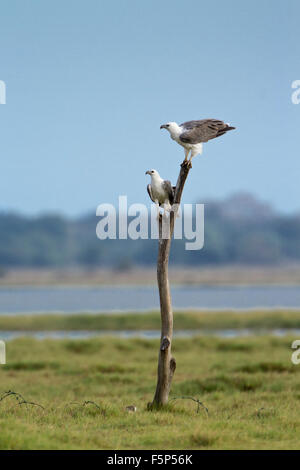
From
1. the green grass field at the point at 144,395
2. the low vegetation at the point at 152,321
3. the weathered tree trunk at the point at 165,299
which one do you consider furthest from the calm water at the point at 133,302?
the weathered tree trunk at the point at 165,299

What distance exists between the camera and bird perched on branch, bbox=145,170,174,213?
1043 centimetres

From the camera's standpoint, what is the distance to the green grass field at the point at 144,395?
8391mm

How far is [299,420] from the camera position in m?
9.93

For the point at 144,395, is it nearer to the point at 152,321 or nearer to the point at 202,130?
the point at 202,130

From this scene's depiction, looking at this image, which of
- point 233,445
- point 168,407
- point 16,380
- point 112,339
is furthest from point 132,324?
point 233,445

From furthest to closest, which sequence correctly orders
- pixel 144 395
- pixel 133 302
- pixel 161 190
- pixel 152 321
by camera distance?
pixel 133 302 < pixel 152 321 < pixel 144 395 < pixel 161 190

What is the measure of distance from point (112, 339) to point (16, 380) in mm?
8388

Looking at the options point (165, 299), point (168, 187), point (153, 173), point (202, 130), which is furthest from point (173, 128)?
point (165, 299)

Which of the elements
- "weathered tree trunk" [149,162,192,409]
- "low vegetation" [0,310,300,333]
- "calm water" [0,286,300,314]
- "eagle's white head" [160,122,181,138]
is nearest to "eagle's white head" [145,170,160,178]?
"weathered tree trunk" [149,162,192,409]

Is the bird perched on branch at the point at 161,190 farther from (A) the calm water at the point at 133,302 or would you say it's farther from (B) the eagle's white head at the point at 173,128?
(A) the calm water at the point at 133,302

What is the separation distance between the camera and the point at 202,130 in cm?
1027

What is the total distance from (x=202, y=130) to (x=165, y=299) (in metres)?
2.42
